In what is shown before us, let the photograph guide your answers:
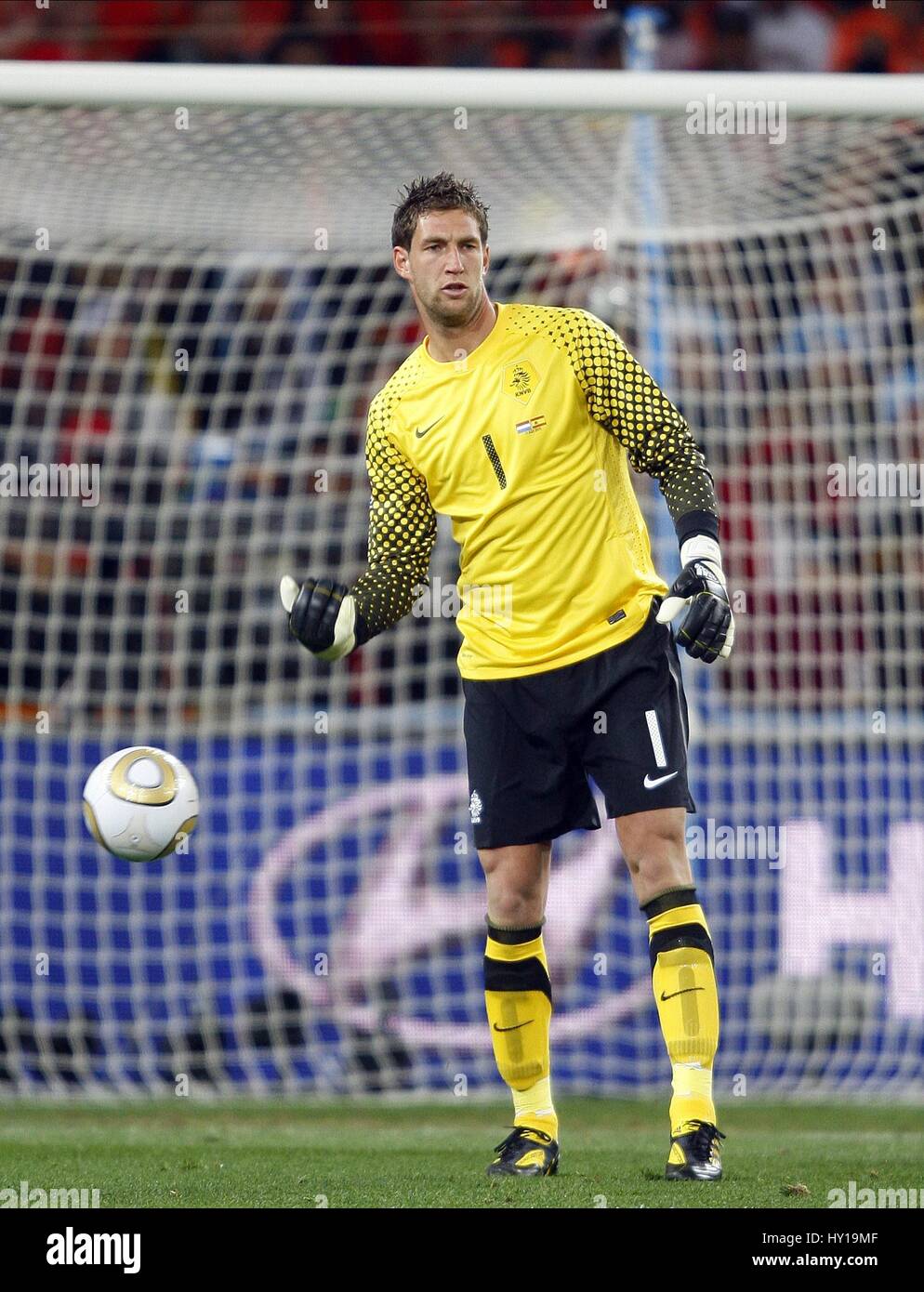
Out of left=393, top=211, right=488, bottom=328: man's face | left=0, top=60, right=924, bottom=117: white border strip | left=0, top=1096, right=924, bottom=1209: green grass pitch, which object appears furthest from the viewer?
left=0, top=60, right=924, bottom=117: white border strip

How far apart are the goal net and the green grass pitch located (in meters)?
0.36

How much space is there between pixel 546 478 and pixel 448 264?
21.8 inches

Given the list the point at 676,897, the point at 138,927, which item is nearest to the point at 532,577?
the point at 676,897

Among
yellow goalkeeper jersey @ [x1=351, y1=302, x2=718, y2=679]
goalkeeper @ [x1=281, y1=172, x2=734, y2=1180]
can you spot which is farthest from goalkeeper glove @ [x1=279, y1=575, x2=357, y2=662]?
yellow goalkeeper jersey @ [x1=351, y1=302, x2=718, y2=679]

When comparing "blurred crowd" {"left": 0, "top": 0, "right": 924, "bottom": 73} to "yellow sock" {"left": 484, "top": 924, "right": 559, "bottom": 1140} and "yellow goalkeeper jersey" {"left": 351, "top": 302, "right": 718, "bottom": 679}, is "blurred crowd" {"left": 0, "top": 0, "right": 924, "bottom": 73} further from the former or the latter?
"yellow sock" {"left": 484, "top": 924, "right": 559, "bottom": 1140}

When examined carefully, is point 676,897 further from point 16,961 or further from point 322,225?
point 322,225

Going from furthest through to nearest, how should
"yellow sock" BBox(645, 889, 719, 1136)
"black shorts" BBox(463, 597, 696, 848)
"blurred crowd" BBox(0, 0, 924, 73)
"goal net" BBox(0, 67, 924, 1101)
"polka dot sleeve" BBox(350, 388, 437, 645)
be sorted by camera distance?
"blurred crowd" BBox(0, 0, 924, 73), "goal net" BBox(0, 67, 924, 1101), "polka dot sleeve" BBox(350, 388, 437, 645), "black shorts" BBox(463, 597, 696, 848), "yellow sock" BBox(645, 889, 719, 1136)

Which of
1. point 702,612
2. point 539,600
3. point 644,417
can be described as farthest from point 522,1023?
point 644,417

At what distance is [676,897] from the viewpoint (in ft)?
13.6

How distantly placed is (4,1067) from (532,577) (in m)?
3.43

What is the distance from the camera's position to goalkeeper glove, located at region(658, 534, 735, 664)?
156 inches

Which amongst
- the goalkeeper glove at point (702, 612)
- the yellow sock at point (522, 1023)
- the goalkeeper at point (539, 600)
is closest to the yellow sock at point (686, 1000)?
the goalkeeper at point (539, 600)

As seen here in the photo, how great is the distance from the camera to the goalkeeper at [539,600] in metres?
4.21

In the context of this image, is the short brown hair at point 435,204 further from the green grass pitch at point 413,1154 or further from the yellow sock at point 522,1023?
the green grass pitch at point 413,1154
